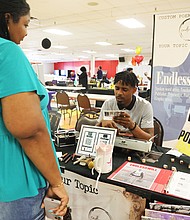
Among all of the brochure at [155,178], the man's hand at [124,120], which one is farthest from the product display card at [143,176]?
the man's hand at [124,120]

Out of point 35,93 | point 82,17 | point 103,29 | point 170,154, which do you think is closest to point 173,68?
point 170,154

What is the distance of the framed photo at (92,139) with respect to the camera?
1409mm

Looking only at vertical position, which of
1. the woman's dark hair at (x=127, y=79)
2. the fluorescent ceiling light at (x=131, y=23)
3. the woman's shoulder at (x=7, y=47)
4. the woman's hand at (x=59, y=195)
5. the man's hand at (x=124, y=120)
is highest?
the fluorescent ceiling light at (x=131, y=23)

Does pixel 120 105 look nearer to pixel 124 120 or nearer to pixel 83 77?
pixel 124 120

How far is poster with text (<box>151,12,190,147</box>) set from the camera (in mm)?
2824

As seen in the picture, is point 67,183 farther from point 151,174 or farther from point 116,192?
point 151,174

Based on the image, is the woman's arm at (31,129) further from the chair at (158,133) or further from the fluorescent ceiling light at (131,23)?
the fluorescent ceiling light at (131,23)

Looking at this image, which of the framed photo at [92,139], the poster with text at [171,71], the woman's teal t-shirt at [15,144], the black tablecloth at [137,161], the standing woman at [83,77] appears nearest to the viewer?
the woman's teal t-shirt at [15,144]

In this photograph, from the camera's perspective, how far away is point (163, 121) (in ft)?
10.1

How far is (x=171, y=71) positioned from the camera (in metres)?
2.92

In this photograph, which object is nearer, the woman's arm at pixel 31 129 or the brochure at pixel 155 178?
the woman's arm at pixel 31 129

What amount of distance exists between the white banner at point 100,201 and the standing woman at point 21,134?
42cm

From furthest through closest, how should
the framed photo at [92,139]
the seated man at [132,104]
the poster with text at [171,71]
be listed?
1. the poster with text at [171,71]
2. the seated man at [132,104]
3. the framed photo at [92,139]

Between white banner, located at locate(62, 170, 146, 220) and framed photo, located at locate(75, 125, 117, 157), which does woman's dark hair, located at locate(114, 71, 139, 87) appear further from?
white banner, located at locate(62, 170, 146, 220)
